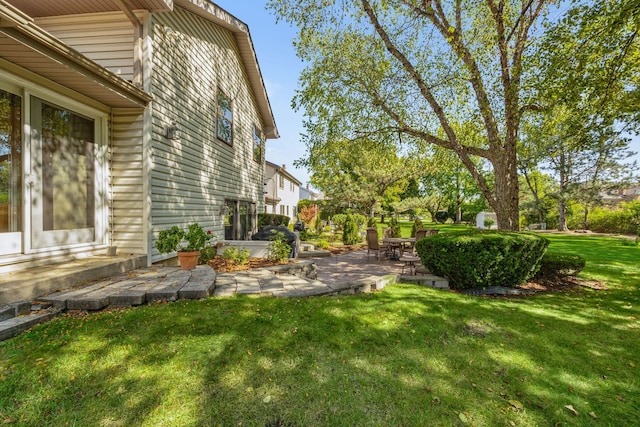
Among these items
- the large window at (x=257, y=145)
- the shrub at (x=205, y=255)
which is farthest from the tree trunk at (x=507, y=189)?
the large window at (x=257, y=145)

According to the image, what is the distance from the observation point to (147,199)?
5.45m

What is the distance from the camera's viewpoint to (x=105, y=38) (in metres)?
5.54

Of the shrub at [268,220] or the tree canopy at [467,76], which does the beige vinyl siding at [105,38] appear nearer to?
the tree canopy at [467,76]

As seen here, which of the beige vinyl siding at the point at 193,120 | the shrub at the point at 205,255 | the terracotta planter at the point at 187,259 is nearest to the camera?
the terracotta planter at the point at 187,259

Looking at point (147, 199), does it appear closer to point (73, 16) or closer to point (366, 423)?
point (73, 16)

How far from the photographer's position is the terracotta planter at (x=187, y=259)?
5341mm

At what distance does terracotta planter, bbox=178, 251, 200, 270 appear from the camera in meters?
5.34

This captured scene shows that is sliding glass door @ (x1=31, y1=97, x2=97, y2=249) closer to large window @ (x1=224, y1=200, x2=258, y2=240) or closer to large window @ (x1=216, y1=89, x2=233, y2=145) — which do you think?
large window @ (x1=216, y1=89, x2=233, y2=145)

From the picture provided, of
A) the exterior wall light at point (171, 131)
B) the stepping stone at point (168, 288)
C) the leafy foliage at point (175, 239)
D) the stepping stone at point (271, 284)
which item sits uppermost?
the exterior wall light at point (171, 131)

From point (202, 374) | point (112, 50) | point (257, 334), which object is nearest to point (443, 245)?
point (257, 334)

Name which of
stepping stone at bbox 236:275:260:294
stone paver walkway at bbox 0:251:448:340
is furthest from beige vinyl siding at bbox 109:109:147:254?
stepping stone at bbox 236:275:260:294

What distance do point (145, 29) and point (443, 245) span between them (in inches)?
294

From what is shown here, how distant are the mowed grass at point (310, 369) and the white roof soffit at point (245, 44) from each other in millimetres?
7073

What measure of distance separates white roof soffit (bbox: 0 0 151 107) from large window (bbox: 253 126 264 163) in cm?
709
